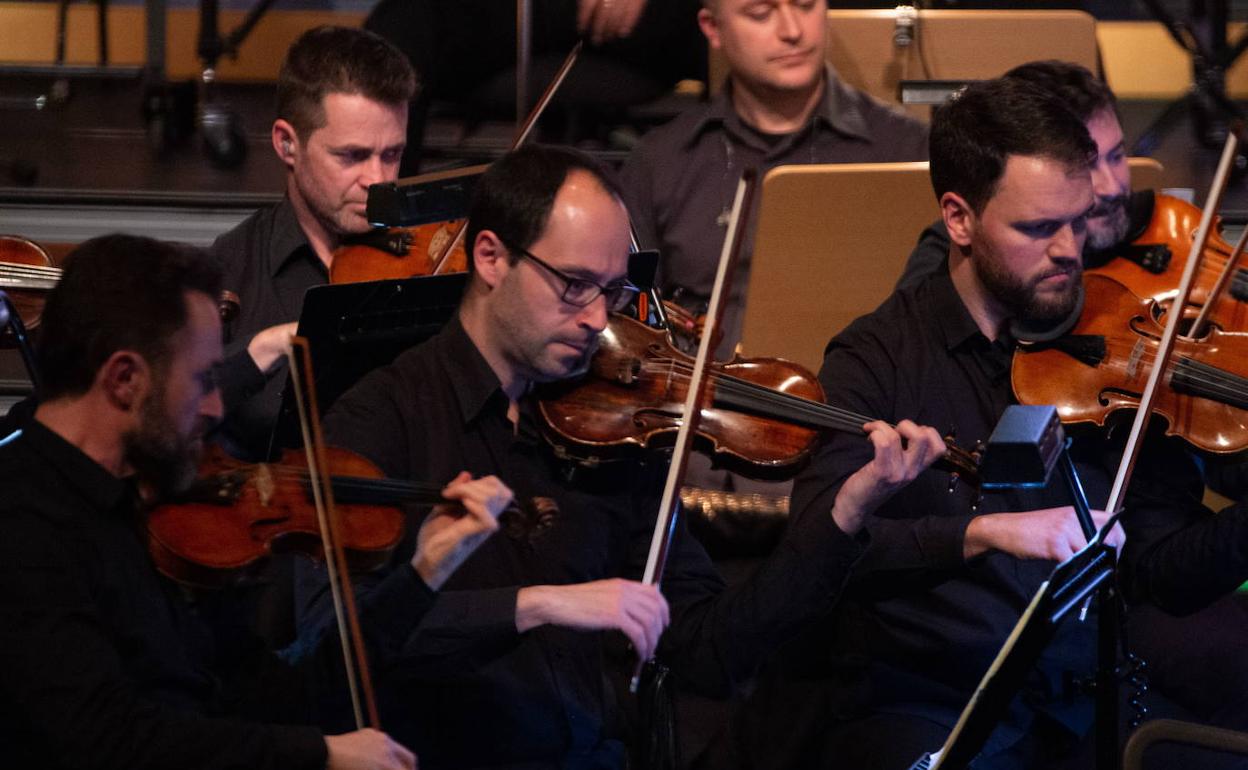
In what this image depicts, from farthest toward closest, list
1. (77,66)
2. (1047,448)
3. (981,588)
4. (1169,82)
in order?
(1169,82)
(77,66)
(981,588)
(1047,448)

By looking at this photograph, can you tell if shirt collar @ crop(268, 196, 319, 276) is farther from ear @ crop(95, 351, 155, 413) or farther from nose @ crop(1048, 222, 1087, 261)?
nose @ crop(1048, 222, 1087, 261)

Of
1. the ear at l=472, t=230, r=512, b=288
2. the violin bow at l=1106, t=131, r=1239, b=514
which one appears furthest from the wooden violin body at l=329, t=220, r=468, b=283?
the violin bow at l=1106, t=131, r=1239, b=514

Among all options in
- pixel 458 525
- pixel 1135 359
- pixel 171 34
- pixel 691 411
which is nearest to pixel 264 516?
pixel 458 525

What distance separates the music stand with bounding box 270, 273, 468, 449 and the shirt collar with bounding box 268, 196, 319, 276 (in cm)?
55

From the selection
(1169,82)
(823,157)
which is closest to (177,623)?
(823,157)

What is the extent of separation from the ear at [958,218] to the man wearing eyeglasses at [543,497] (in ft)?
1.54

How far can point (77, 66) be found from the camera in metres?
4.59

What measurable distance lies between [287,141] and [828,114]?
1027mm

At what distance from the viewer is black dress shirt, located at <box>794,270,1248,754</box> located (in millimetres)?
2107

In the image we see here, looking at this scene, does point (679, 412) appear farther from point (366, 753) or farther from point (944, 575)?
point (366, 753)

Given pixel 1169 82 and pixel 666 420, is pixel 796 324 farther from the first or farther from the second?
pixel 1169 82

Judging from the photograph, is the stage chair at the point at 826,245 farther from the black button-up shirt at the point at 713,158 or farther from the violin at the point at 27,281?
the violin at the point at 27,281

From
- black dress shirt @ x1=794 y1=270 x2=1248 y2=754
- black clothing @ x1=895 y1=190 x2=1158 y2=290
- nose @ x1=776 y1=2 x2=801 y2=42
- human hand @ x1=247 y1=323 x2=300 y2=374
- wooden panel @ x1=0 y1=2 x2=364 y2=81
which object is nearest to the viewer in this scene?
Result: black dress shirt @ x1=794 y1=270 x2=1248 y2=754

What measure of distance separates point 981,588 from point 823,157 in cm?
116
